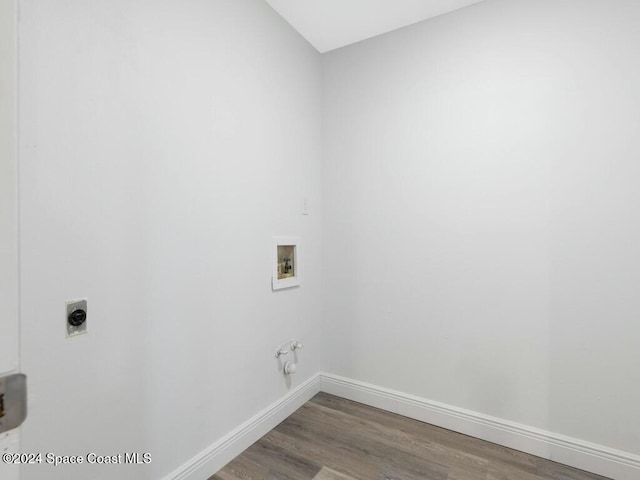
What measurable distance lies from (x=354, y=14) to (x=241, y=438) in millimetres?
2543

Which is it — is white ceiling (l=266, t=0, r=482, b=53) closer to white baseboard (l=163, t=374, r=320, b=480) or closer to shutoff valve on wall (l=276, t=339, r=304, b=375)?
shutoff valve on wall (l=276, t=339, r=304, b=375)

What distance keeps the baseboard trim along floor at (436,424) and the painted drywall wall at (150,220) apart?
7cm

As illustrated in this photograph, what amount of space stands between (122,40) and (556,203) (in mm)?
2102

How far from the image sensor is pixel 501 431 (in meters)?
1.78

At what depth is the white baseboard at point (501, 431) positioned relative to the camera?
5.07ft

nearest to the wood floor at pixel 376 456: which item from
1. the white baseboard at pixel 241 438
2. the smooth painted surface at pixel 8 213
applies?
the white baseboard at pixel 241 438

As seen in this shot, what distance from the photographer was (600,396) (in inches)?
62.0

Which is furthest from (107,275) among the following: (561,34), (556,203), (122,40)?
(561,34)

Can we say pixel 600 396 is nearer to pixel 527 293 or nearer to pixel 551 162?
pixel 527 293

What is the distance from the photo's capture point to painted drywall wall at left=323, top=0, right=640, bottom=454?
156cm

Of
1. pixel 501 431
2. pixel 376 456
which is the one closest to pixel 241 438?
pixel 376 456

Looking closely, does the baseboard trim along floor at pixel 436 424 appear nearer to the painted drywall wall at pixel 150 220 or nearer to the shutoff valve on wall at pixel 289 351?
the painted drywall wall at pixel 150 220

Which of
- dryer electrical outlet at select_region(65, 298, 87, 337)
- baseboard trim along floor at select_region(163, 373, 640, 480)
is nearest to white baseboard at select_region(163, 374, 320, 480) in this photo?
baseboard trim along floor at select_region(163, 373, 640, 480)

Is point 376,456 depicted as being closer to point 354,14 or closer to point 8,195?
point 8,195
